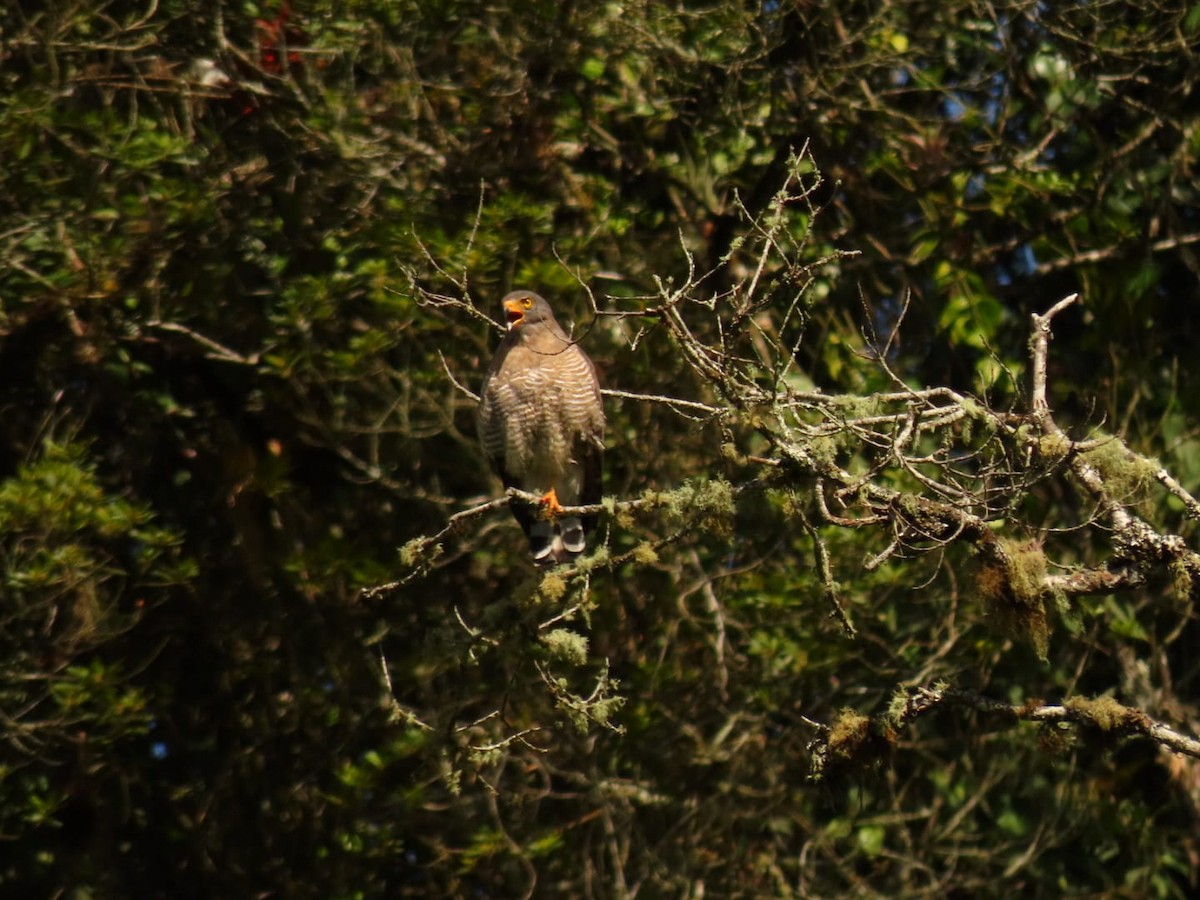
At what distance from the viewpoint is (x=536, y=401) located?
5926 mm

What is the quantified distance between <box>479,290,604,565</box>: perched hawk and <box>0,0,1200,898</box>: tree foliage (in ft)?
0.79

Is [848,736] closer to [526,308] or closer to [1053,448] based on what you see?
[1053,448]

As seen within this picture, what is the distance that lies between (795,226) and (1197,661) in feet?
7.53

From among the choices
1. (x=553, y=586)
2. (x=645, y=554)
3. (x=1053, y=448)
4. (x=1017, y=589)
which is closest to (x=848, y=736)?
(x=1017, y=589)

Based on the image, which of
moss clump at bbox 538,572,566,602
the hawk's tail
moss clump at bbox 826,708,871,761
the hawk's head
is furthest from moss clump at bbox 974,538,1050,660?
the hawk's head

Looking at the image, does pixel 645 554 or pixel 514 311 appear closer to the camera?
pixel 645 554

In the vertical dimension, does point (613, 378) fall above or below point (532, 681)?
above

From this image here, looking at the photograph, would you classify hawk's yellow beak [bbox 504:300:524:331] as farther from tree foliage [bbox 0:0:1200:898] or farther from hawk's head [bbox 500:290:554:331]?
tree foliage [bbox 0:0:1200:898]

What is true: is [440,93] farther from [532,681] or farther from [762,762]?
[762,762]

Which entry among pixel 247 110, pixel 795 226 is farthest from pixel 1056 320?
pixel 247 110

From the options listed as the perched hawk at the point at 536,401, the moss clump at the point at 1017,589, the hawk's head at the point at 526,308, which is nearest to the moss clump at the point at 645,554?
the moss clump at the point at 1017,589

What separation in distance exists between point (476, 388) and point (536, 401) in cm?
75

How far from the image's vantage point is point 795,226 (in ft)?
21.7

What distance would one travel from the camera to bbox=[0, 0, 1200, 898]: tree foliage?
20.5ft
